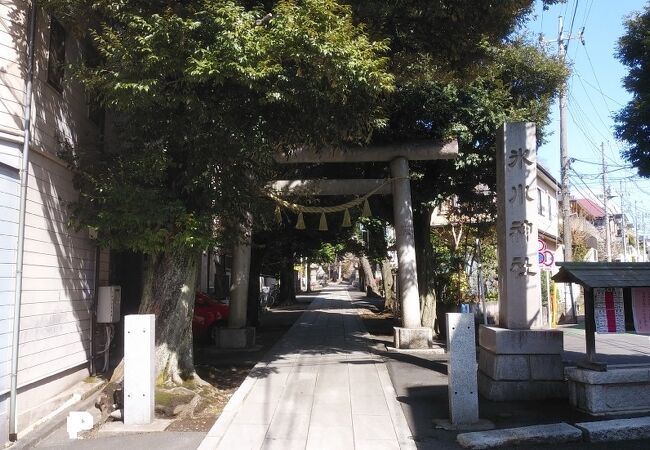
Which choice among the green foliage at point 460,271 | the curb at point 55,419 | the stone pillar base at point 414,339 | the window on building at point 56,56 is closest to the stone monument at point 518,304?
the stone pillar base at point 414,339

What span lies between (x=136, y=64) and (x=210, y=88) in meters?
1.27

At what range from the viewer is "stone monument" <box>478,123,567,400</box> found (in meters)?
8.20

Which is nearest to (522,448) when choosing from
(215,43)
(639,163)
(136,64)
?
(215,43)

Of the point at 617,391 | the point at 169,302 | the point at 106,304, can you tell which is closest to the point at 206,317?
Result: the point at 106,304

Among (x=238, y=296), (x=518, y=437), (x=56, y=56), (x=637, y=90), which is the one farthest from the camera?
(x=238, y=296)

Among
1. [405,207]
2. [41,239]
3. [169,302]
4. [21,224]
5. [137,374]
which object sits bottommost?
[137,374]

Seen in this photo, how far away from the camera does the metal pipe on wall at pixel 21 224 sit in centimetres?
627

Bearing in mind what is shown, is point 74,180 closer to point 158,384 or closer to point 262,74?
point 158,384

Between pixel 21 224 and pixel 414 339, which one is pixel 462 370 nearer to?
pixel 21 224

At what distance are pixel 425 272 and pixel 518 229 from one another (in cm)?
742

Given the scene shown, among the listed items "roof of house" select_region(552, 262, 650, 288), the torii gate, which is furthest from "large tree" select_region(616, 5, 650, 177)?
"roof of house" select_region(552, 262, 650, 288)

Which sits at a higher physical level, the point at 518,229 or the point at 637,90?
the point at 637,90

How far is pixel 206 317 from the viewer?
15461mm

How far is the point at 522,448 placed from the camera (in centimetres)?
601
